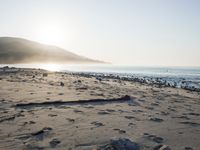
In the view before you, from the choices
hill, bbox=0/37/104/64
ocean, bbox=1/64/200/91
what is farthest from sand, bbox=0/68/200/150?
hill, bbox=0/37/104/64

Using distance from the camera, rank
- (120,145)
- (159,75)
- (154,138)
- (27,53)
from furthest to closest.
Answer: (27,53) → (159,75) → (154,138) → (120,145)

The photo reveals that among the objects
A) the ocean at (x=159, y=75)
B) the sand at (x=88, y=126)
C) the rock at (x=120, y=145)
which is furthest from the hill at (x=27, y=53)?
the rock at (x=120, y=145)

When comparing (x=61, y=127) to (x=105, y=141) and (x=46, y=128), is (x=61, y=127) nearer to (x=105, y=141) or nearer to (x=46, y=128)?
(x=46, y=128)

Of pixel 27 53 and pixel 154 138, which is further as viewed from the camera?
pixel 27 53

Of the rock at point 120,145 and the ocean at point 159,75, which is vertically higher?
the rock at point 120,145

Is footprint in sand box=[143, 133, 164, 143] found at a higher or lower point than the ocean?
higher

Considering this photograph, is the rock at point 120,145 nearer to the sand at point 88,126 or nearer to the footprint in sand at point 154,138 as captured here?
the sand at point 88,126

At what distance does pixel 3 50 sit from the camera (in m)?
159

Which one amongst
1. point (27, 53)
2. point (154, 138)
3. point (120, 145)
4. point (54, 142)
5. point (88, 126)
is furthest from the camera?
point (27, 53)

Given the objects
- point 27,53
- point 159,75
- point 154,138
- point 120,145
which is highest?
point 27,53

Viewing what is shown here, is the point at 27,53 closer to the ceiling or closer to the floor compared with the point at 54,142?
closer to the ceiling

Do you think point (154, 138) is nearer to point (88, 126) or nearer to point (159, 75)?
point (88, 126)

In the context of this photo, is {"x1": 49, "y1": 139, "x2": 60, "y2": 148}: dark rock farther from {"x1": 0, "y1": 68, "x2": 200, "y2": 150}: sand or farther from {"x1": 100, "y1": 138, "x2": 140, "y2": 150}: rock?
{"x1": 100, "y1": 138, "x2": 140, "y2": 150}: rock

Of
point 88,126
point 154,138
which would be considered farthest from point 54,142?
point 154,138
